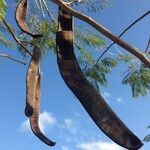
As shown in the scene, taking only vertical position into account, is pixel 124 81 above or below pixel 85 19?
below

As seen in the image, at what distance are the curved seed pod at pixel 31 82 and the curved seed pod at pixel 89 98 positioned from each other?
33cm

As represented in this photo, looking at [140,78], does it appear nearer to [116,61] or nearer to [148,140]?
[116,61]

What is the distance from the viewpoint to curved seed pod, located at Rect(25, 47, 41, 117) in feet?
9.89

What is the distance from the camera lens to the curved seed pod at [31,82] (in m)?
3.01

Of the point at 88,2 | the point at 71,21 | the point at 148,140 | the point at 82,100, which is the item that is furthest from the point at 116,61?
A: the point at 148,140

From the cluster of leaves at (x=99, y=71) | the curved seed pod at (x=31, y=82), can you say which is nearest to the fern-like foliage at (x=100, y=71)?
the cluster of leaves at (x=99, y=71)

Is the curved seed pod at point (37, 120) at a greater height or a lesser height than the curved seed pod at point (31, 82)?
lesser

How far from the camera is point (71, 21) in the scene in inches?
121

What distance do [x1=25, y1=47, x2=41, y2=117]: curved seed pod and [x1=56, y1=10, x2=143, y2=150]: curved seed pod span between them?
1.08 feet

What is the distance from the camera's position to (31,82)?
3285 millimetres

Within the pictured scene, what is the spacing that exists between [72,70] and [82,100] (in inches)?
10.6

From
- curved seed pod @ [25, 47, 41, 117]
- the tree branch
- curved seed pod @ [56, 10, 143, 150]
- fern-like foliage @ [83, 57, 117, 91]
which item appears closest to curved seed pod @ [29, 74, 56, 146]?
curved seed pod @ [25, 47, 41, 117]

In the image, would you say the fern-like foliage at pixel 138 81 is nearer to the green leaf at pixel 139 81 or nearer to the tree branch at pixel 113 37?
the green leaf at pixel 139 81

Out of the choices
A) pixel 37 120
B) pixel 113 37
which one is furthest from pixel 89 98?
pixel 37 120
